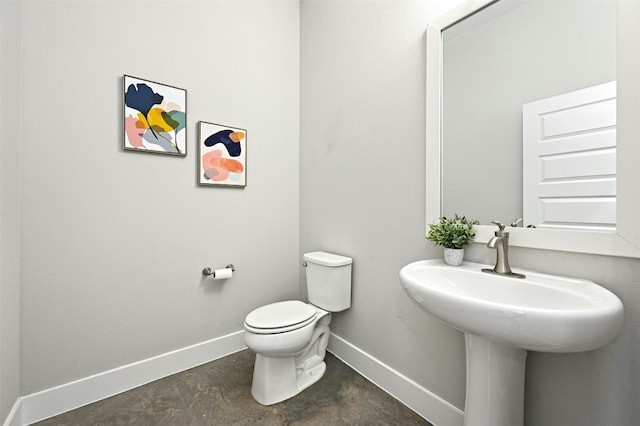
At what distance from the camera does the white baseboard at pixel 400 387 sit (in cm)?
122

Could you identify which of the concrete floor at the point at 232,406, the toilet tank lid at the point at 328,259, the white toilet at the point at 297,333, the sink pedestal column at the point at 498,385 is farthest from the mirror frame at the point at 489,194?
the concrete floor at the point at 232,406

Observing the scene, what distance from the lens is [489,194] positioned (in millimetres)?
1140

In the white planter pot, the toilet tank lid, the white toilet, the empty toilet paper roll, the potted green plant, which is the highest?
the potted green plant

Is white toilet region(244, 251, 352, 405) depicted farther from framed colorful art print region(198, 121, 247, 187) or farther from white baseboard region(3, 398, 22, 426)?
white baseboard region(3, 398, 22, 426)

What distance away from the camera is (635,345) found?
2.58ft

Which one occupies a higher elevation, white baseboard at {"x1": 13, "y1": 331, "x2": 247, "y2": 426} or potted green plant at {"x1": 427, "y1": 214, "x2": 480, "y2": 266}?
potted green plant at {"x1": 427, "y1": 214, "x2": 480, "y2": 266}

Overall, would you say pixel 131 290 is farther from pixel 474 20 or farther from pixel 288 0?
pixel 288 0

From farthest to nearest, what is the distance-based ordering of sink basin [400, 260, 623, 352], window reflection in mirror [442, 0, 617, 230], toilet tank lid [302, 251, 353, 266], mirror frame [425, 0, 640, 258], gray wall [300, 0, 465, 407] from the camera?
1. toilet tank lid [302, 251, 353, 266]
2. gray wall [300, 0, 465, 407]
3. window reflection in mirror [442, 0, 617, 230]
4. mirror frame [425, 0, 640, 258]
5. sink basin [400, 260, 623, 352]

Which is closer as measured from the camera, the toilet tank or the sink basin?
the sink basin

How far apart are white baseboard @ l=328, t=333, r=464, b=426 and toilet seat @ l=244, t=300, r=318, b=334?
0.44 m

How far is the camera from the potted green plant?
3.72 ft

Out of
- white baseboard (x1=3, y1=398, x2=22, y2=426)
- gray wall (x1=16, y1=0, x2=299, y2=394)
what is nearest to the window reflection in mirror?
gray wall (x1=16, y1=0, x2=299, y2=394)

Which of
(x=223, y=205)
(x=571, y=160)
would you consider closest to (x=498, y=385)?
(x=571, y=160)

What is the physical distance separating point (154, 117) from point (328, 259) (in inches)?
54.5
